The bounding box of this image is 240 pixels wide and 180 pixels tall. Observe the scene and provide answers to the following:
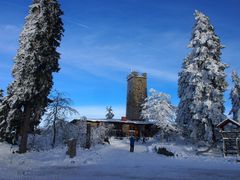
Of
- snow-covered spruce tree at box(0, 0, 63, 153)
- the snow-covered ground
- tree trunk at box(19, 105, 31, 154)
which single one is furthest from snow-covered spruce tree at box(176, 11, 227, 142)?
tree trunk at box(19, 105, 31, 154)

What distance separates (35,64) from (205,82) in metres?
17.2

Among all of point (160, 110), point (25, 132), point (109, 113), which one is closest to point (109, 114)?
point (109, 113)

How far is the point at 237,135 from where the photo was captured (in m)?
25.5

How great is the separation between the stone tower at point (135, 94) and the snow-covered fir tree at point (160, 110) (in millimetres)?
2327

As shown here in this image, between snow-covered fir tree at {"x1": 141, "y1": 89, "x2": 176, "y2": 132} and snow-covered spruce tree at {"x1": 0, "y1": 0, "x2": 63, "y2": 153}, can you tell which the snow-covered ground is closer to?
snow-covered spruce tree at {"x1": 0, "y1": 0, "x2": 63, "y2": 153}

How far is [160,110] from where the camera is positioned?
54.4 m

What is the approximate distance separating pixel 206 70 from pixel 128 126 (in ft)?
90.8

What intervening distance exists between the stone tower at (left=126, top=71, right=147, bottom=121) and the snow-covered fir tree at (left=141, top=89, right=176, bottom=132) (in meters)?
2.33

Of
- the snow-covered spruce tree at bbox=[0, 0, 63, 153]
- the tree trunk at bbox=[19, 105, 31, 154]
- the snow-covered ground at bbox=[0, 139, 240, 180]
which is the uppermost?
the snow-covered spruce tree at bbox=[0, 0, 63, 153]

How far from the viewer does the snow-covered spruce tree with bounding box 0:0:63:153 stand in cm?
2352

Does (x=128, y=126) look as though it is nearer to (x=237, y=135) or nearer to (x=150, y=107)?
(x=150, y=107)

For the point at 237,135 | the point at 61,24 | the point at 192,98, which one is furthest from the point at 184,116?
the point at 61,24

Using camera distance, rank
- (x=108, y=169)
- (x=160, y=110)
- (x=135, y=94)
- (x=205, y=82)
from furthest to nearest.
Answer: (x=135, y=94), (x=160, y=110), (x=205, y=82), (x=108, y=169)

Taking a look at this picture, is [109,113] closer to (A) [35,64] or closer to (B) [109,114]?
(B) [109,114]
